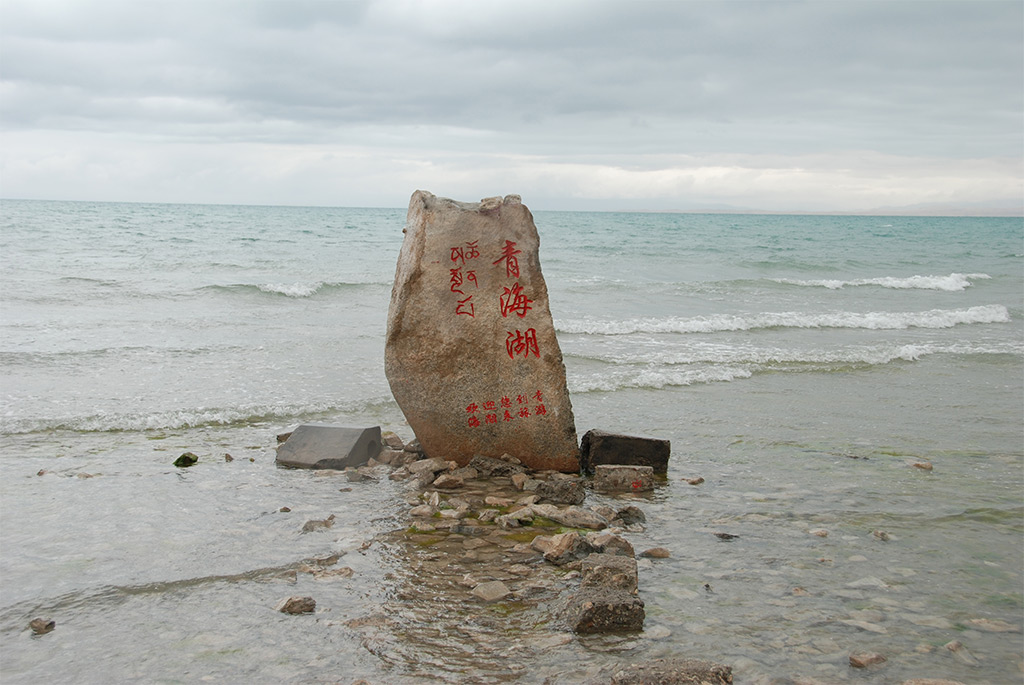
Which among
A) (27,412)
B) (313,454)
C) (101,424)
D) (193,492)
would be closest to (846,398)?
(313,454)

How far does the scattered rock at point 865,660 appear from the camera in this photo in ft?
13.5

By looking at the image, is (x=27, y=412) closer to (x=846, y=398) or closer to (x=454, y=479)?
(x=454, y=479)

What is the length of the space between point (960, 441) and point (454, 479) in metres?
5.49

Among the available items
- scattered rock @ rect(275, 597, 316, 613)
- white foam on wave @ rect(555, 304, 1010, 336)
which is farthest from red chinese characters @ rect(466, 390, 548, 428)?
white foam on wave @ rect(555, 304, 1010, 336)

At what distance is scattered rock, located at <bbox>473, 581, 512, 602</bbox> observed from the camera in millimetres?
4816

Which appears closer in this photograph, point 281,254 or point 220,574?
point 220,574

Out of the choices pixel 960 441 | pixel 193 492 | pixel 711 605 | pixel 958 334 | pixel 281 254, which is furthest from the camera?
pixel 281 254

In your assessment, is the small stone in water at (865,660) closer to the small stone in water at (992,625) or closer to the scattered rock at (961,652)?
the scattered rock at (961,652)

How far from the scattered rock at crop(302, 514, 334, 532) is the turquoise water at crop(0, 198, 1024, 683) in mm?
95

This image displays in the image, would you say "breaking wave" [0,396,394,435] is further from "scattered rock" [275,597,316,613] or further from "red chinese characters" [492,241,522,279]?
"scattered rock" [275,597,316,613]

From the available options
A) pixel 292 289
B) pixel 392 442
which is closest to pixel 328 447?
pixel 392 442

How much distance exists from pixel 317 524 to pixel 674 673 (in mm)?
3249

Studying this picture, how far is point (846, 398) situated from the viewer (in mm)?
11117

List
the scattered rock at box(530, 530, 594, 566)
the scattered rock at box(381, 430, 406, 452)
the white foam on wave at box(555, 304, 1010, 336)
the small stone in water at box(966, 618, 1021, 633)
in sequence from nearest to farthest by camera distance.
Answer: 1. the small stone in water at box(966, 618, 1021, 633)
2. the scattered rock at box(530, 530, 594, 566)
3. the scattered rock at box(381, 430, 406, 452)
4. the white foam on wave at box(555, 304, 1010, 336)
